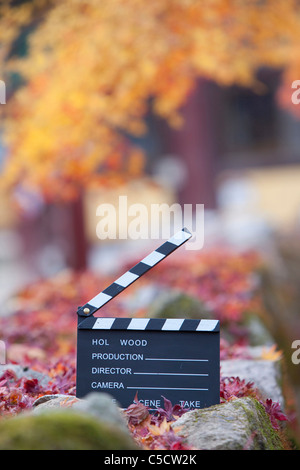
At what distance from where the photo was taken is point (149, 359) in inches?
127

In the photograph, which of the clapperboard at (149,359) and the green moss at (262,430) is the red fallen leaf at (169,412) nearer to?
the clapperboard at (149,359)

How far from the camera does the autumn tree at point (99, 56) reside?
6.61 meters

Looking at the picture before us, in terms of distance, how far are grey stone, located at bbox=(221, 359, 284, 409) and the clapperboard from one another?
70 centimetres

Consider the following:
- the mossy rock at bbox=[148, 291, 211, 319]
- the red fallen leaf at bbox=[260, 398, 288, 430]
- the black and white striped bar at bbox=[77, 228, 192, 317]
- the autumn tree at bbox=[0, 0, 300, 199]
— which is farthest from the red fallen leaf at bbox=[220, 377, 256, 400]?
the autumn tree at bbox=[0, 0, 300, 199]

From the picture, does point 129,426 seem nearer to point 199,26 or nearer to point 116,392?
point 116,392

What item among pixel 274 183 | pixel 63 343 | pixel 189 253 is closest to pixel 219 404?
pixel 63 343

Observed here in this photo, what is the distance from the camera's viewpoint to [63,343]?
5699mm

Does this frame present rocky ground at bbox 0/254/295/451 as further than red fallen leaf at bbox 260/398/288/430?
No

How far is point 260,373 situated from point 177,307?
4.60 feet

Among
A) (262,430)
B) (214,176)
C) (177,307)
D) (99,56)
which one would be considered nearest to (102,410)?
(262,430)

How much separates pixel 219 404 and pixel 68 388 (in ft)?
3.20

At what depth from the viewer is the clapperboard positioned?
3189 mm

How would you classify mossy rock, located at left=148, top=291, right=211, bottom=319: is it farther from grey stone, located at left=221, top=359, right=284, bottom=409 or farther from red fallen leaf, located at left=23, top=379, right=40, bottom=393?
red fallen leaf, located at left=23, top=379, right=40, bottom=393

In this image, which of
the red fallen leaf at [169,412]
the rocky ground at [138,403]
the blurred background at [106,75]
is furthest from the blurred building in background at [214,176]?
the red fallen leaf at [169,412]
